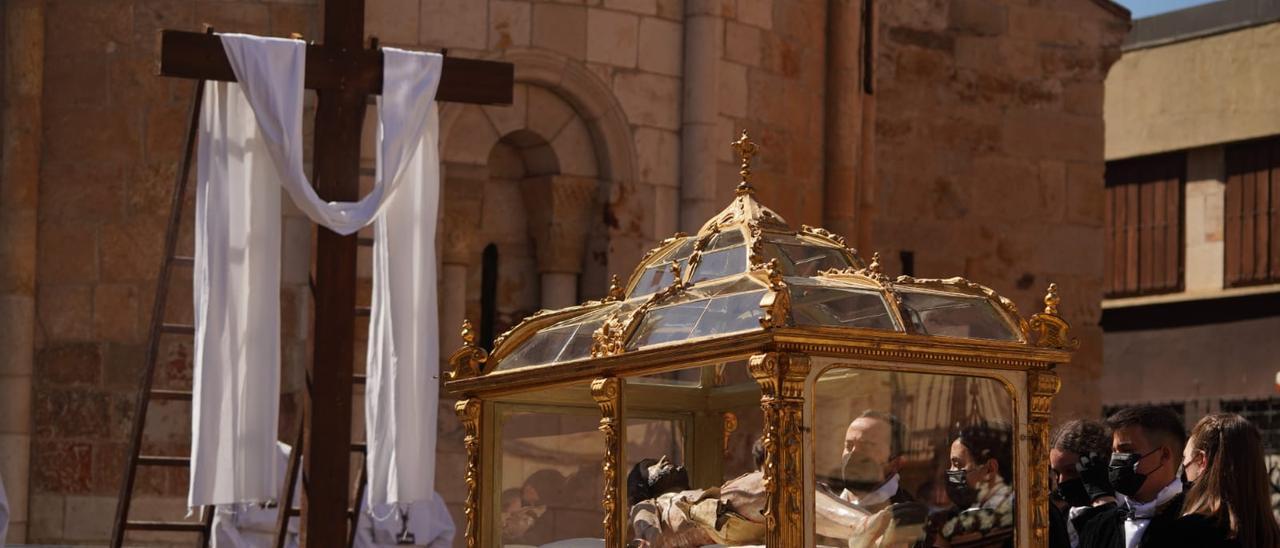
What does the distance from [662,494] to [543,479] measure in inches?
25.1

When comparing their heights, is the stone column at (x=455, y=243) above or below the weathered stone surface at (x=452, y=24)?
below

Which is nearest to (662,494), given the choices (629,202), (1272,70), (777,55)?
(629,202)

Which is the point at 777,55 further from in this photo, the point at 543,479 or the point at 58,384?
the point at 543,479

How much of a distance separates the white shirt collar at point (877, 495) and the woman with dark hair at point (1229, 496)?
27.7 inches

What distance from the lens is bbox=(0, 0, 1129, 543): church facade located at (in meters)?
11.8

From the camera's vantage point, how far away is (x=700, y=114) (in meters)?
12.6

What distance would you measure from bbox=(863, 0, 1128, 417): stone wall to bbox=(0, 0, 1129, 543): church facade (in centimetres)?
135

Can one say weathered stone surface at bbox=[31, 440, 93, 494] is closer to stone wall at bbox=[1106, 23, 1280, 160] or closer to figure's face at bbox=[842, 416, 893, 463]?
figure's face at bbox=[842, 416, 893, 463]

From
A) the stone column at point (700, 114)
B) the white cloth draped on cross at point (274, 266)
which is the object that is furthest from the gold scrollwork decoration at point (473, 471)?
the stone column at point (700, 114)

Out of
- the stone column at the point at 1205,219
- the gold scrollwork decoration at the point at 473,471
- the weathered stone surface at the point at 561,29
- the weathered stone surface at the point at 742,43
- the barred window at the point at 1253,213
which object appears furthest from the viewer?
the stone column at the point at 1205,219

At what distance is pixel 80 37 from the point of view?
39.2ft

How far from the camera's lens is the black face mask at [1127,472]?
237 inches

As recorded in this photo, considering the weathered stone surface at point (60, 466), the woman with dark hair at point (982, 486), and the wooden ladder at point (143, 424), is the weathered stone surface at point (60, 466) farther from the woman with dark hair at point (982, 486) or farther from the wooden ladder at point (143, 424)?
the woman with dark hair at point (982, 486)

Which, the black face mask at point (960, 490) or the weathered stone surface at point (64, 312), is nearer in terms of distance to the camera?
the black face mask at point (960, 490)
